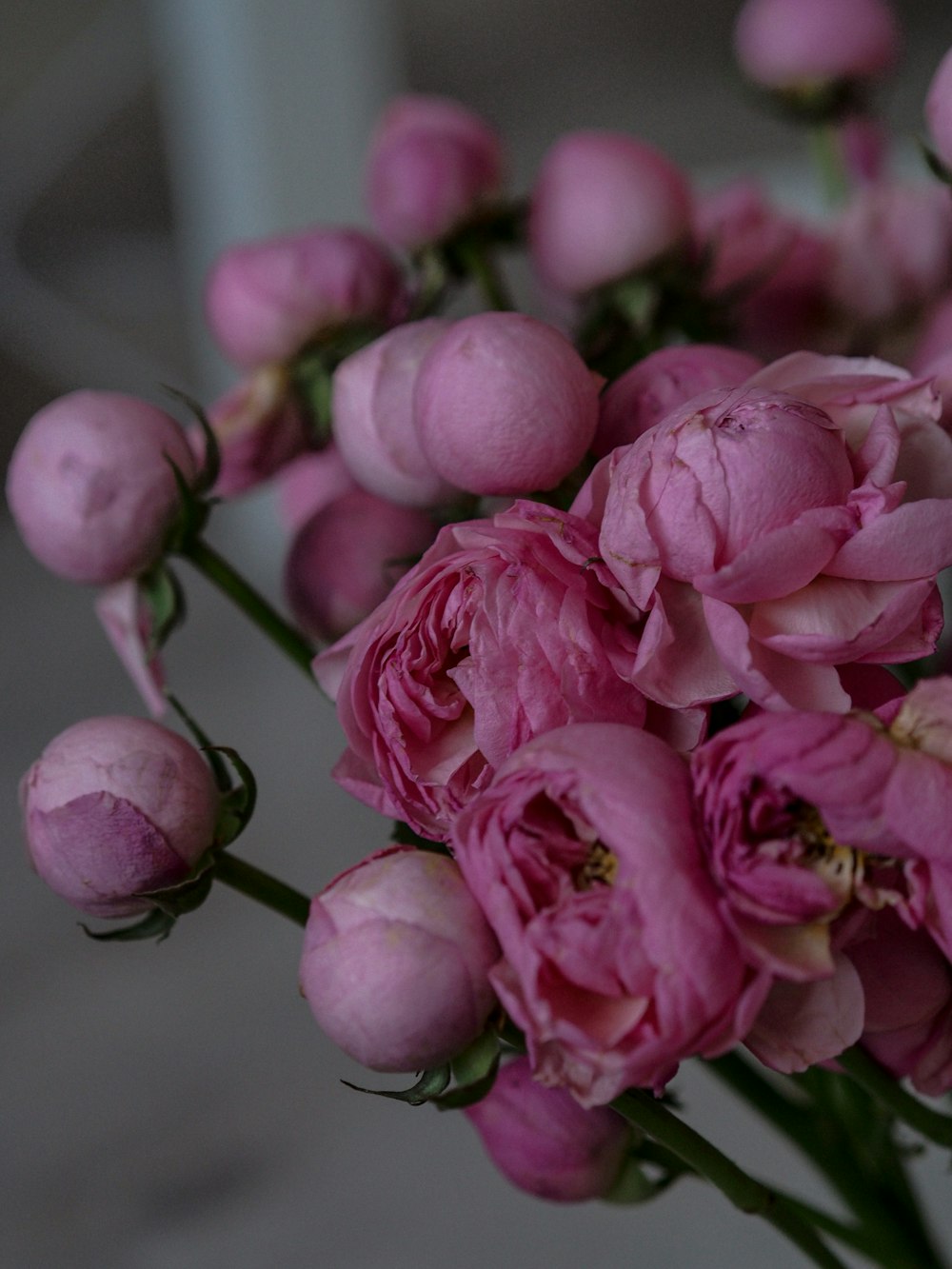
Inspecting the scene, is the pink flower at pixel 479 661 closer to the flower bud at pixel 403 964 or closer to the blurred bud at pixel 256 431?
the flower bud at pixel 403 964

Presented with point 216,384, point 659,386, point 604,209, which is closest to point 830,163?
point 604,209

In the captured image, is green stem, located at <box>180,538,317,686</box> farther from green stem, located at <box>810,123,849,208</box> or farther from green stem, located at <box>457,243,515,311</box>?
green stem, located at <box>810,123,849,208</box>

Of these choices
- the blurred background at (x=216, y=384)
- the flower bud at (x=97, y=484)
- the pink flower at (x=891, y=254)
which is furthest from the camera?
the blurred background at (x=216, y=384)

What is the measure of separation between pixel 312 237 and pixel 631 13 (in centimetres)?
76

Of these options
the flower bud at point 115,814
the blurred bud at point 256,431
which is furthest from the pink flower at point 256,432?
the flower bud at point 115,814

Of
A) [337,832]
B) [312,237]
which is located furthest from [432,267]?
[337,832]

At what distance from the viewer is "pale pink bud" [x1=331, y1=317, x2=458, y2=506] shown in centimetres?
24

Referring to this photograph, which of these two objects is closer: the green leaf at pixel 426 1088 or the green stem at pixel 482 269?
the green leaf at pixel 426 1088

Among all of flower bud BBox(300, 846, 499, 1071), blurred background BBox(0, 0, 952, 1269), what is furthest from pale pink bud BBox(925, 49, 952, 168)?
blurred background BBox(0, 0, 952, 1269)

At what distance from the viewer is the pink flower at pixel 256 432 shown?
1.08ft

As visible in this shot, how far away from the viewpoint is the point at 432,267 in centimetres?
36

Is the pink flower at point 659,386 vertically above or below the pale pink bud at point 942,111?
below

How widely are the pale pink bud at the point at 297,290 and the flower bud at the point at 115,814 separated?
15 centimetres

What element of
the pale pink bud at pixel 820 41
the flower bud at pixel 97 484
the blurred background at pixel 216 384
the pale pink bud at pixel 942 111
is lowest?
the blurred background at pixel 216 384
